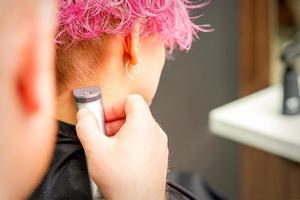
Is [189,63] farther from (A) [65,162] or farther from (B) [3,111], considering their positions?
(B) [3,111]

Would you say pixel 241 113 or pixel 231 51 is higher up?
pixel 231 51

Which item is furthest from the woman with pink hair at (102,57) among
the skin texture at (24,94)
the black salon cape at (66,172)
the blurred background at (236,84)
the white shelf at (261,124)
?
the white shelf at (261,124)

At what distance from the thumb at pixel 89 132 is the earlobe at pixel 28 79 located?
0.13 metres

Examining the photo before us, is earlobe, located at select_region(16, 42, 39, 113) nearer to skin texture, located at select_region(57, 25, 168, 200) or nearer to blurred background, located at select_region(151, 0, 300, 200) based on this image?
skin texture, located at select_region(57, 25, 168, 200)

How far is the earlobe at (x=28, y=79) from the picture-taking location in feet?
0.96

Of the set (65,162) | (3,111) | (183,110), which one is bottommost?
(183,110)

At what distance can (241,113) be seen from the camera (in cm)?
125

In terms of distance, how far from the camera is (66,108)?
51cm

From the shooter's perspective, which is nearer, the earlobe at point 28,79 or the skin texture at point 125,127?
the earlobe at point 28,79

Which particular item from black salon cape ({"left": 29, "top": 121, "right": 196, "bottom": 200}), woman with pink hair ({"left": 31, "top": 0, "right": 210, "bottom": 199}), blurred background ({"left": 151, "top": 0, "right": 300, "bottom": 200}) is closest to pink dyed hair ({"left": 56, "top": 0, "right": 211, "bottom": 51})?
woman with pink hair ({"left": 31, "top": 0, "right": 210, "bottom": 199})

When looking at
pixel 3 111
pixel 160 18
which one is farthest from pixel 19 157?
pixel 160 18

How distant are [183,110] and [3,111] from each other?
0.74 m

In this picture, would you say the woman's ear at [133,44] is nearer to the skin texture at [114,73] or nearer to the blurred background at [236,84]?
the skin texture at [114,73]

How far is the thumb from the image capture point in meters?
0.44
